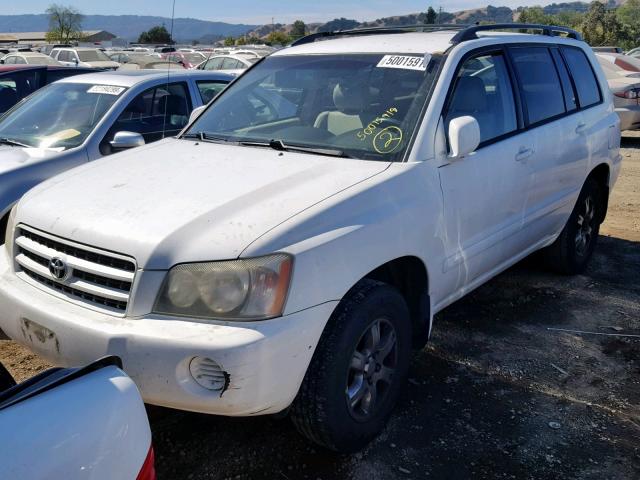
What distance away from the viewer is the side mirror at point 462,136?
324 centimetres

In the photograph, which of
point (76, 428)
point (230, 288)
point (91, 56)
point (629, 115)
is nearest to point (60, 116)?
point (230, 288)

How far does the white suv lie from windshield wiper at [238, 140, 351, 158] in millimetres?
11

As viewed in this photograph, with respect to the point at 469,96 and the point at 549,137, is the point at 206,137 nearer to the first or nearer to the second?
the point at 469,96

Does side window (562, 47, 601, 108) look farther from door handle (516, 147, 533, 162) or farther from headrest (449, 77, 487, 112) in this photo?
headrest (449, 77, 487, 112)

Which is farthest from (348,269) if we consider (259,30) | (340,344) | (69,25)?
(259,30)

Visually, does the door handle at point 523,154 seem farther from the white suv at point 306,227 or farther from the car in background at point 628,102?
the car in background at point 628,102

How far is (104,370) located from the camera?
1.70 metres

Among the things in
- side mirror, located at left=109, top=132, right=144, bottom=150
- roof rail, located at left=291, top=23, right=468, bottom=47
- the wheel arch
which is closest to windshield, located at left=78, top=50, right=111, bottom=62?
side mirror, located at left=109, top=132, right=144, bottom=150

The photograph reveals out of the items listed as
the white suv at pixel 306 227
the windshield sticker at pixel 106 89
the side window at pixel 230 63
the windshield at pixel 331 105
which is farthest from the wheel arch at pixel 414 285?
the side window at pixel 230 63

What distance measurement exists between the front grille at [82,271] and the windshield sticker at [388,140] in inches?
53.8

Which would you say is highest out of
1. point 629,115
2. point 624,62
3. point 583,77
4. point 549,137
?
point 624,62

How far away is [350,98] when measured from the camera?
361 cm

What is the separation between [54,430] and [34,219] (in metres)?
1.75

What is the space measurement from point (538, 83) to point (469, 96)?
3.33 feet
